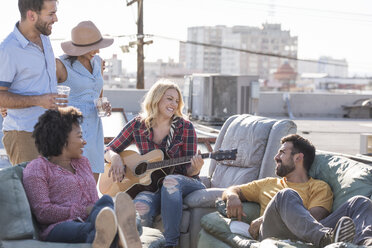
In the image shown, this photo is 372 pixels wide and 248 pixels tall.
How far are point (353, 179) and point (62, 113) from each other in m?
1.90

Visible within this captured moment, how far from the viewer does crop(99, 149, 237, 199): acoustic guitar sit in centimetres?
486

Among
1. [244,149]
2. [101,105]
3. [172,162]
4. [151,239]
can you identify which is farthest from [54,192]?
[244,149]

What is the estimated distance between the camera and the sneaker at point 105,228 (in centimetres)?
278

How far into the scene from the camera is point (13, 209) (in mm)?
3061

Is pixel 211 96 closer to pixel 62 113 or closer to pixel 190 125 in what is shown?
pixel 190 125

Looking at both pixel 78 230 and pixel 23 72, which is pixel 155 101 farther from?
pixel 78 230

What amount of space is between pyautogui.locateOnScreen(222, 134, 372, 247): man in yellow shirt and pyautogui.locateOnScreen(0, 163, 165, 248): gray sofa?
51.5 inches

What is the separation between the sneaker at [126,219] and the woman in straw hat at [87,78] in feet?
4.69

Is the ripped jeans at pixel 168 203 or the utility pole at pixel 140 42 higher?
the utility pole at pixel 140 42

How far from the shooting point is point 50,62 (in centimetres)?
391

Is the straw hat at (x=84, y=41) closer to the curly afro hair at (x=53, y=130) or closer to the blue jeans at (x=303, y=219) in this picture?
the curly afro hair at (x=53, y=130)

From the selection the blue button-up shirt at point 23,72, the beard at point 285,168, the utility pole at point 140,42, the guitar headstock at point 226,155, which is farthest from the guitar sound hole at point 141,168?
the utility pole at point 140,42

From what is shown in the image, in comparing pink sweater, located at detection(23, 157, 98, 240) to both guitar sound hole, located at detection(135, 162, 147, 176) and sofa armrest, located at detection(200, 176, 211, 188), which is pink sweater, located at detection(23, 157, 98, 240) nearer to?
guitar sound hole, located at detection(135, 162, 147, 176)

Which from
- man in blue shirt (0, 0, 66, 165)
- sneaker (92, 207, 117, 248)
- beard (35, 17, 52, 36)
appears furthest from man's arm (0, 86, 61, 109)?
sneaker (92, 207, 117, 248)
